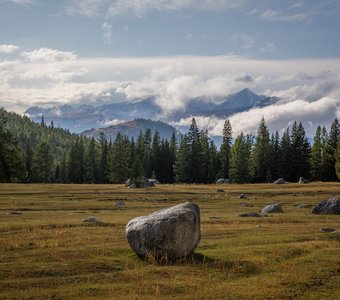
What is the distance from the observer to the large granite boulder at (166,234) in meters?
26.4

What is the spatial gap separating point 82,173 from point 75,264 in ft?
500

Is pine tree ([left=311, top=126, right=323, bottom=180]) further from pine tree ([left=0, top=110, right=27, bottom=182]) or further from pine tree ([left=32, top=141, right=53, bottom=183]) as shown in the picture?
pine tree ([left=0, top=110, right=27, bottom=182])

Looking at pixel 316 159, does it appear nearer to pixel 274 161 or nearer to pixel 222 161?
pixel 274 161

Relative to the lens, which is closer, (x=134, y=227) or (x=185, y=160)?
(x=134, y=227)

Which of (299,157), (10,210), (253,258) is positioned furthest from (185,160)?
(253,258)

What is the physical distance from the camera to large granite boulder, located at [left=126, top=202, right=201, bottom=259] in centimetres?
2638

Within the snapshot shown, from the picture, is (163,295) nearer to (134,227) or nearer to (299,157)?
(134,227)

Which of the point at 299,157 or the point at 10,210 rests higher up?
the point at 299,157

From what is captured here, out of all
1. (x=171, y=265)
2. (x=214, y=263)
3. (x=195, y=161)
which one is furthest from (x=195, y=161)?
(x=171, y=265)

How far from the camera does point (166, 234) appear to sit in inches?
1036

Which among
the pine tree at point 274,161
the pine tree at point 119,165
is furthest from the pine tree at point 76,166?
the pine tree at point 274,161

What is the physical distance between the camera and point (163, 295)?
20.3 meters

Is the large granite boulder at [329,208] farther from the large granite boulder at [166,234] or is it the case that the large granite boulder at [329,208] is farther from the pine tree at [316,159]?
the pine tree at [316,159]

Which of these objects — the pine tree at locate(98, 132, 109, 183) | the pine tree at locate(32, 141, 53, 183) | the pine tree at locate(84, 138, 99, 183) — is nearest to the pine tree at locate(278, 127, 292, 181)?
the pine tree at locate(98, 132, 109, 183)
